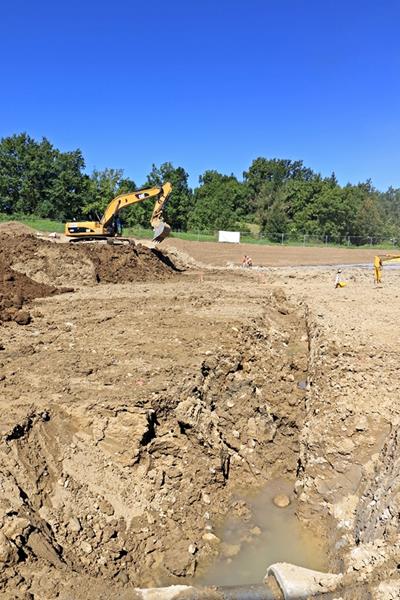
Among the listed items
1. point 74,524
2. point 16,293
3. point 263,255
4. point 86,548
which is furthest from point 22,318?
point 263,255

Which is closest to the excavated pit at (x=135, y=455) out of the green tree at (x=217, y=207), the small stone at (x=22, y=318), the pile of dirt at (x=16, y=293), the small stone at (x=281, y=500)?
the small stone at (x=281, y=500)

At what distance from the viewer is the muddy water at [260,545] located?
18.6 ft

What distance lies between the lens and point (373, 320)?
457 inches

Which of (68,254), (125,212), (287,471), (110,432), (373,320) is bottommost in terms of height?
(287,471)

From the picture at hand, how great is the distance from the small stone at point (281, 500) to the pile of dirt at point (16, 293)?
7.37 metres

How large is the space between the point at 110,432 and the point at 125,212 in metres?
53.3

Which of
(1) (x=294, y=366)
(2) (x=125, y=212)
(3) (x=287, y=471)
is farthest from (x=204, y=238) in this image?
(3) (x=287, y=471)

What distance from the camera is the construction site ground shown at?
5039 millimetres

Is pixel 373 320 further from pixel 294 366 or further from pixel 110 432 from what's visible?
pixel 110 432

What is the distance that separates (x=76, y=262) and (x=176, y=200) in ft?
147

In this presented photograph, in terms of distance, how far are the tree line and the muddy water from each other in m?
49.1

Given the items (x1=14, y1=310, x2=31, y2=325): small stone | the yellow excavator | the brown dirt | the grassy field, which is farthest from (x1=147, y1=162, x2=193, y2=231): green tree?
(x1=14, y1=310, x2=31, y2=325): small stone

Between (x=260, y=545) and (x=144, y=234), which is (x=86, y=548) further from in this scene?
(x=144, y=234)

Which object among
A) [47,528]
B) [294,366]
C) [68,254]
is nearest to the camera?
[47,528]
